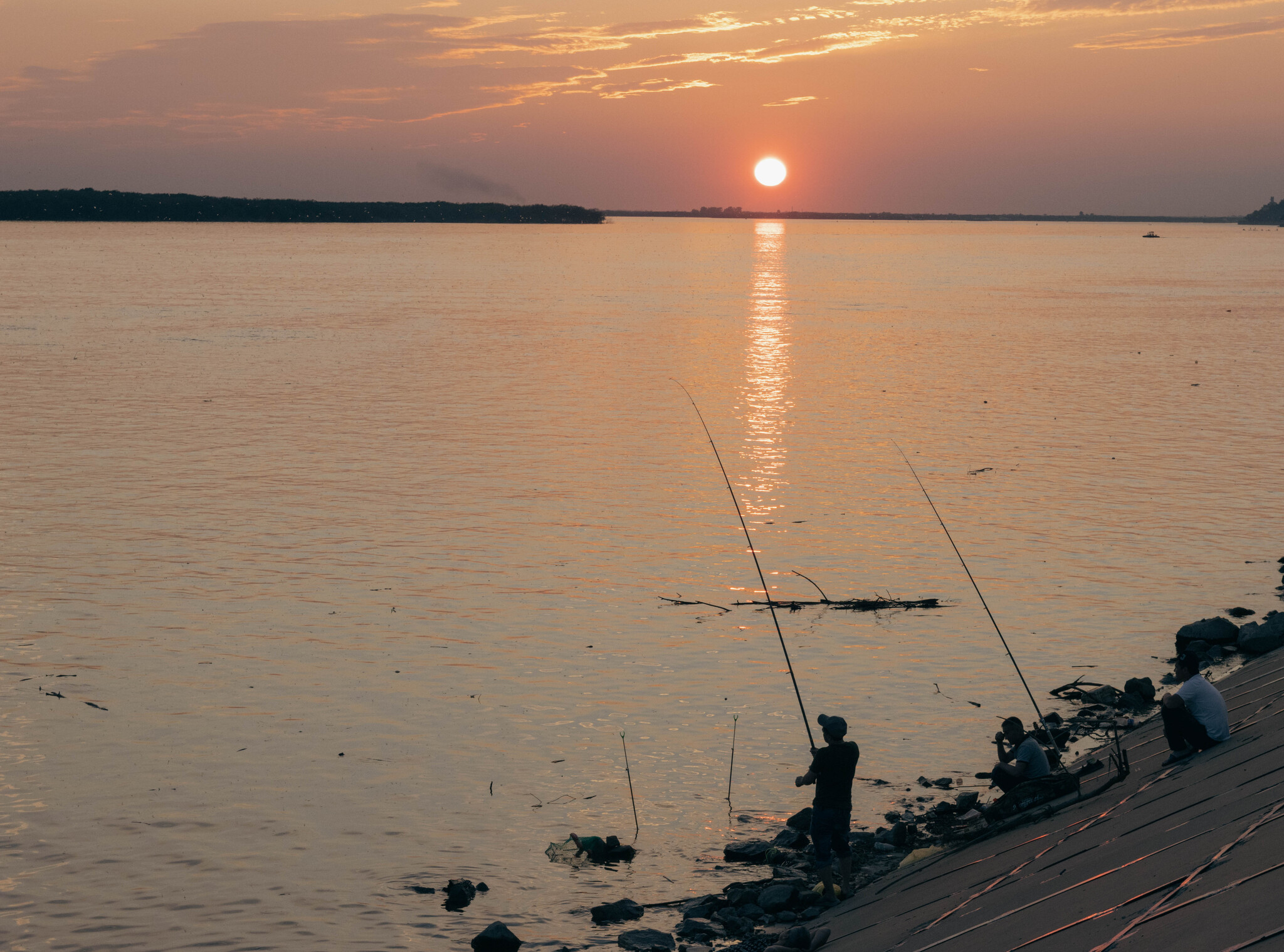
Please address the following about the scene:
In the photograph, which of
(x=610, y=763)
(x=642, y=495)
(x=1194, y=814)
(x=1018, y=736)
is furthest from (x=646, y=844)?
(x=642, y=495)

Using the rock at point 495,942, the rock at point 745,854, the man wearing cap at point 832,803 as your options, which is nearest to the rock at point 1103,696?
the rock at point 745,854

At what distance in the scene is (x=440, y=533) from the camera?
931 inches

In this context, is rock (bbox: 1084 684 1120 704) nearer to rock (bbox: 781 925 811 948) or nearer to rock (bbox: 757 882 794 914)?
rock (bbox: 757 882 794 914)

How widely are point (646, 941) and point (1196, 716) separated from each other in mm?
5152

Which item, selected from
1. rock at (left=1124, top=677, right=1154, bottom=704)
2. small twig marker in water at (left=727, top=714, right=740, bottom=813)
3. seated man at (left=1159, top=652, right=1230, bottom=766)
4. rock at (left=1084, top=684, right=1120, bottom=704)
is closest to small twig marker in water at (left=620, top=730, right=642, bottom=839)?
small twig marker in water at (left=727, top=714, right=740, bottom=813)

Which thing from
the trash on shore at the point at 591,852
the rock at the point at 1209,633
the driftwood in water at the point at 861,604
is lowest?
the trash on shore at the point at 591,852

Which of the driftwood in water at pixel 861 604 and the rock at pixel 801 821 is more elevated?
the driftwood in water at pixel 861 604

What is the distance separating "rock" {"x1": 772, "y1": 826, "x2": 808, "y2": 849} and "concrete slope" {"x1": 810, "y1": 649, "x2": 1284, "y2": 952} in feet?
3.80

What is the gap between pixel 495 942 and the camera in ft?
31.5

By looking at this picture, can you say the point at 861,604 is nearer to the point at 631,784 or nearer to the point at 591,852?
the point at 631,784

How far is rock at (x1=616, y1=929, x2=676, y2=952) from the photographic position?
376 inches

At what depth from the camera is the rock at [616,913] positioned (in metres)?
10.2

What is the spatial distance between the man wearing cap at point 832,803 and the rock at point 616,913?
160 centimetres

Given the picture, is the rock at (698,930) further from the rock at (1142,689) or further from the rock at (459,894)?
the rock at (1142,689)
